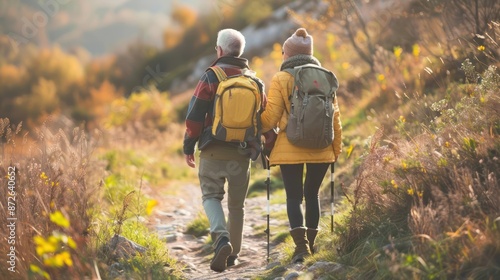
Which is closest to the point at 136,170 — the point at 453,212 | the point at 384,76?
the point at 384,76

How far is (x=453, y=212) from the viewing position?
3.73 meters

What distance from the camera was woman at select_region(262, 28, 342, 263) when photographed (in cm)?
483

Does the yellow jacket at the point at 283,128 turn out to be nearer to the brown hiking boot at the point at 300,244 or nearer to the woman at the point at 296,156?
the woman at the point at 296,156

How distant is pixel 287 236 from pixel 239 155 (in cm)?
142

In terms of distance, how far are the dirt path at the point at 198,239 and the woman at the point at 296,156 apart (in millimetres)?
496

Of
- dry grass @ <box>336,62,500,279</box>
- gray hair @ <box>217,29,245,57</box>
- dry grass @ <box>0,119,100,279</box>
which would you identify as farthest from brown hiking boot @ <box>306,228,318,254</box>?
dry grass @ <box>0,119,100,279</box>

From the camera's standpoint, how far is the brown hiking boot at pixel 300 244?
4820 mm

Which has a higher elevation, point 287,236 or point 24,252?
point 24,252

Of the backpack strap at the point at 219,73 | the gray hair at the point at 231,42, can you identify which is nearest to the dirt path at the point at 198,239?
the backpack strap at the point at 219,73

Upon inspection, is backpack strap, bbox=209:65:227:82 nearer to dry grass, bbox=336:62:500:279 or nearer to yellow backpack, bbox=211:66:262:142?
yellow backpack, bbox=211:66:262:142

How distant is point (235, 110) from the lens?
15.8ft

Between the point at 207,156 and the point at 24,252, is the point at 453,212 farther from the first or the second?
the point at 24,252

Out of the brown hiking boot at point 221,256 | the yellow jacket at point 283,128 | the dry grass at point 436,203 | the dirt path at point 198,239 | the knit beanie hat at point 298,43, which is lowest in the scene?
the dirt path at point 198,239

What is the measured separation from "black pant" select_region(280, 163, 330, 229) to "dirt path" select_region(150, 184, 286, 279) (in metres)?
0.53
